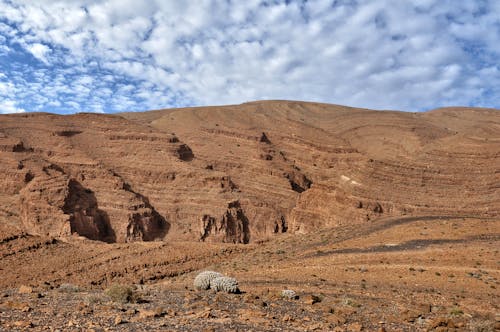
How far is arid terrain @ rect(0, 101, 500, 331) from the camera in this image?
1255 cm

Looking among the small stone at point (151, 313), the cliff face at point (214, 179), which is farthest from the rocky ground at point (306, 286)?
the cliff face at point (214, 179)

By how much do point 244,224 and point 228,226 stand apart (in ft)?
8.30

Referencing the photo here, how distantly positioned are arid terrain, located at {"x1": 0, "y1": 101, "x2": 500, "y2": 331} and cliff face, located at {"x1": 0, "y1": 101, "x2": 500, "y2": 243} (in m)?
0.18

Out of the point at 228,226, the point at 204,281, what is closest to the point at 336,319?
the point at 204,281

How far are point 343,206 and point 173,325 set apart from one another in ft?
100

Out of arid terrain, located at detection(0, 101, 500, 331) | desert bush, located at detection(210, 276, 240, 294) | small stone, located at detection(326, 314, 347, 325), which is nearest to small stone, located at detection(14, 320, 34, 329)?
arid terrain, located at detection(0, 101, 500, 331)

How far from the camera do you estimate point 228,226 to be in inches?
1673

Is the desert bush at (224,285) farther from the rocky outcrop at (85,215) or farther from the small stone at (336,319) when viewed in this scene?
the rocky outcrop at (85,215)

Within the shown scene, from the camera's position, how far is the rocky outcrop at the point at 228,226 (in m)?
41.6

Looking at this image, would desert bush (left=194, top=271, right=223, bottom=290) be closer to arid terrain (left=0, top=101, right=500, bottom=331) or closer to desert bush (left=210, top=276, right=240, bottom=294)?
arid terrain (left=0, top=101, right=500, bottom=331)

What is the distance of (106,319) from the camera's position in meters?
10.3

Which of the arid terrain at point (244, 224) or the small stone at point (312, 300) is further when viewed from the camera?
the small stone at point (312, 300)

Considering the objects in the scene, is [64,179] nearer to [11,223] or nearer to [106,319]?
[11,223]

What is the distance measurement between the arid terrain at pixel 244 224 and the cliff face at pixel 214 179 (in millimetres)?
177
